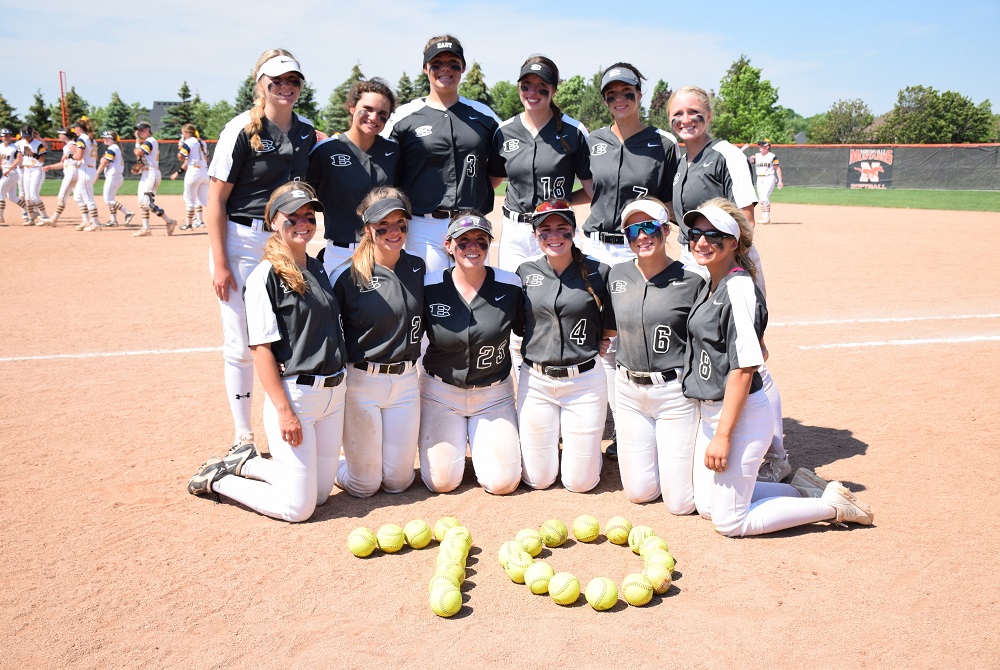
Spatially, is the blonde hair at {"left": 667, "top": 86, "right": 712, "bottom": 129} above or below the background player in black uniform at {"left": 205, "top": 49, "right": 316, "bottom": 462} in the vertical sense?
above

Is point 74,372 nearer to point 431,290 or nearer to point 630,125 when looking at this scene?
point 431,290

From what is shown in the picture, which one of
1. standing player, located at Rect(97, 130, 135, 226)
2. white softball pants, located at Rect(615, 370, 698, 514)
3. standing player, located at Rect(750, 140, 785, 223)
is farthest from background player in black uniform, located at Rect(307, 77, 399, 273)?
standing player, located at Rect(750, 140, 785, 223)

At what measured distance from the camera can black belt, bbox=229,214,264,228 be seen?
5530mm

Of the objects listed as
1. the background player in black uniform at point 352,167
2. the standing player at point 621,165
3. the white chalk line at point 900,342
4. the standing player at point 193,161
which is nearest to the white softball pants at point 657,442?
the standing player at point 621,165

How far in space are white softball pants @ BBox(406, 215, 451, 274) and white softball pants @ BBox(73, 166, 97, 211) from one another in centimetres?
1490

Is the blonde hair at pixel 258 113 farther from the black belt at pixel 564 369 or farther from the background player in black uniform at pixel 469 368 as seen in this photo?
the black belt at pixel 564 369

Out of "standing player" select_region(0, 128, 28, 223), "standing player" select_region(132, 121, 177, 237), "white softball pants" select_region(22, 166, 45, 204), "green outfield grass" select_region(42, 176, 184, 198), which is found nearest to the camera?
"standing player" select_region(132, 121, 177, 237)

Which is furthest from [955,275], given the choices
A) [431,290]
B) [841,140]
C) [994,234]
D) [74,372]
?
[841,140]

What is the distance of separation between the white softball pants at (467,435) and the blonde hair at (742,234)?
1753 mm

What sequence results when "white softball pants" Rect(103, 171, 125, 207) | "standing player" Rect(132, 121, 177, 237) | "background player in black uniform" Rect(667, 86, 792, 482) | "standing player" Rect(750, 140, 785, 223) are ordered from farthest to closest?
"standing player" Rect(750, 140, 785, 223), "white softball pants" Rect(103, 171, 125, 207), "standing player" Rect(132, 121, 177, 237), "background player in black uniform" Rect(667, 86, 792, 482)

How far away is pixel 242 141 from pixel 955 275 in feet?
38.6

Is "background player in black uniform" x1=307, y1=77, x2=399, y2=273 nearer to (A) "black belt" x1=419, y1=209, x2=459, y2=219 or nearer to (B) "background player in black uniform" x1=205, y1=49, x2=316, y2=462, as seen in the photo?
(B) "background player in black uniform" x1=205, y1=49, x2=316, y2=462

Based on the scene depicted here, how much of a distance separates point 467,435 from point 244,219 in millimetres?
2127

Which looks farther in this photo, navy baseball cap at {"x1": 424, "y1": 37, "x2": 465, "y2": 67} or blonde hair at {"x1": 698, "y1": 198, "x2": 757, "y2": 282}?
navy baseball cap at {"x1": 424, "y1": 37, "x2": 465, "y2": 67}
